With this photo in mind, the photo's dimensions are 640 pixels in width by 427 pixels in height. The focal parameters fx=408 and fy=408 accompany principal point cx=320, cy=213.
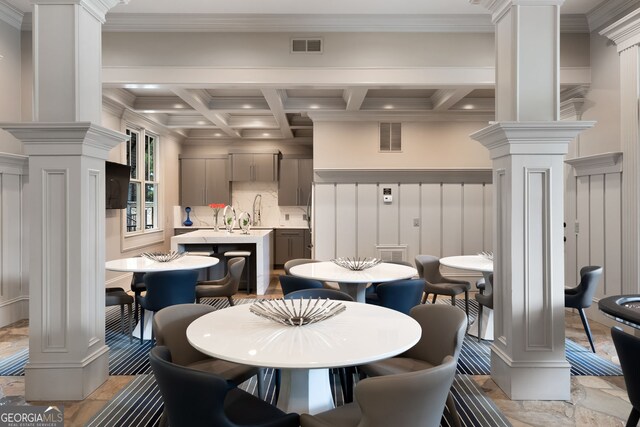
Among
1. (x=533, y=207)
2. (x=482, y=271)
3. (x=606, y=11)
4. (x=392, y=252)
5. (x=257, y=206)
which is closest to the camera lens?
(x=533, y=207)

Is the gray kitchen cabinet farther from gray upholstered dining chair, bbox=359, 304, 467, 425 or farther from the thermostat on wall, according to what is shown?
gray upholstered dining chair, bbox=359, 304, 467, 425

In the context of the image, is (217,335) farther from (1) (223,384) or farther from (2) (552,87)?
(2) (552,87)

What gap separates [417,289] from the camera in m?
3.32

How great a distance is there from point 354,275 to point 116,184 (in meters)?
4.11

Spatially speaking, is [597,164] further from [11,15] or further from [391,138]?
[11,15]

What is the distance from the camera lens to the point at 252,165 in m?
8.90

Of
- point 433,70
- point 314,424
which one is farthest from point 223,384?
point 433,70

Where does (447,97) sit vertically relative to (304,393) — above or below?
above

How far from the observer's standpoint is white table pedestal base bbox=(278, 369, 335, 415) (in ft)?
6.31

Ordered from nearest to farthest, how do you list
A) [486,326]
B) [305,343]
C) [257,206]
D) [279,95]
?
[305,343] → [486,326] → [279,95] → [257,206]

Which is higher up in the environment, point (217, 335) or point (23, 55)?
point (23, 55)

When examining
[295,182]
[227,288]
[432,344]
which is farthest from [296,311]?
[295,182]

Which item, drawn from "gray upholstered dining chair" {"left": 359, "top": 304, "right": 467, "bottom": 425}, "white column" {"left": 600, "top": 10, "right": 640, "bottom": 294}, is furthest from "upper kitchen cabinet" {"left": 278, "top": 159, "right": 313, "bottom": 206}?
"gray upholstered dining chair" {"left": 359, "top": 304, "right": 467, "bottom": 425}

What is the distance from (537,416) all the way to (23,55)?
6023 mm
